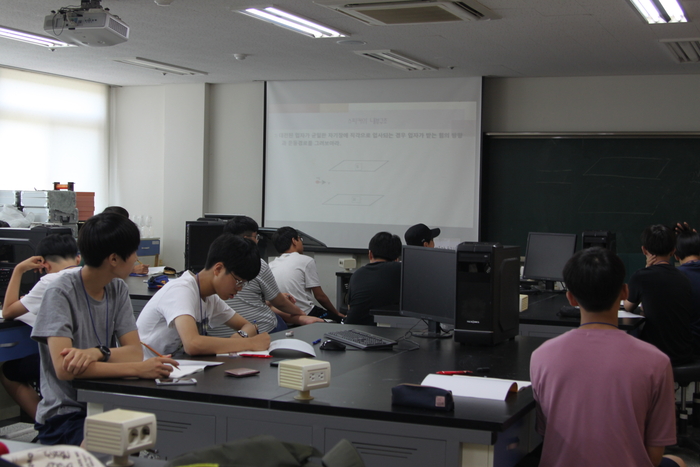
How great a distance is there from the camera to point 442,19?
4746 millimetres

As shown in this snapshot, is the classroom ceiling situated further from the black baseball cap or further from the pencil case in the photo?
the pencil case

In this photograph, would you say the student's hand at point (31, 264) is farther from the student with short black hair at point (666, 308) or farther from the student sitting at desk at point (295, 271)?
the student with short black hair at point (666, 308)

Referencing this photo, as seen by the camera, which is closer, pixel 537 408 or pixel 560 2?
pixel 537 408

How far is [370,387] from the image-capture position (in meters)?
2.24

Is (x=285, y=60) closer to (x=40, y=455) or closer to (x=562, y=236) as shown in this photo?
(x=562, y=236)

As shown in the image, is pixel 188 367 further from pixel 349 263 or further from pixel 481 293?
pixel 349 263

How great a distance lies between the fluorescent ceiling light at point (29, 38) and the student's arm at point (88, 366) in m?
4.11

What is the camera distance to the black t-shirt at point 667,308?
378 cm

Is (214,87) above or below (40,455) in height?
above

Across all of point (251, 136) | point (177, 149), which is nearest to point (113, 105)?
point (177, 149)

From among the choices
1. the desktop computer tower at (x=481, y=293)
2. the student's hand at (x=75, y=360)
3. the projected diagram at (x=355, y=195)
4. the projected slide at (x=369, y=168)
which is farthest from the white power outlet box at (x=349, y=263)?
the student's hand at (x=75, y=360)

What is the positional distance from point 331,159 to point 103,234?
5402 millimetres

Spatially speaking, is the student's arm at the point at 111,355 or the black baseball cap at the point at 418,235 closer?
the student's arm at the point at 111,355

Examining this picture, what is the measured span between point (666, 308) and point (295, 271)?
Result: 2.47 m
